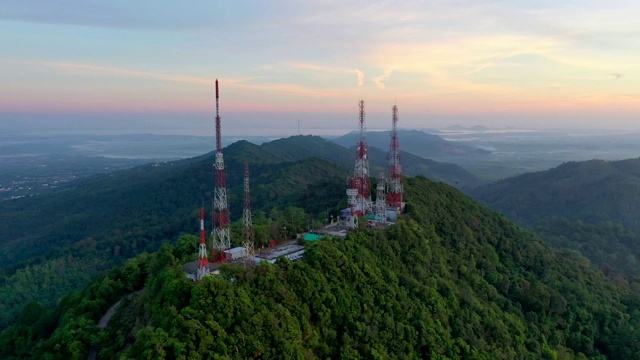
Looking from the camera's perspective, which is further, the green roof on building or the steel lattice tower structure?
the steel lattice tower structure

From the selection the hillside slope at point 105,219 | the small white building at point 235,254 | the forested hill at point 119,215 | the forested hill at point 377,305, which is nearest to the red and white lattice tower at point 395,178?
the forested hill at point 377,305

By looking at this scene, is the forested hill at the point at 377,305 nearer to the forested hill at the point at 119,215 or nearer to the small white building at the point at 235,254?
the small white building at the point at 235,254

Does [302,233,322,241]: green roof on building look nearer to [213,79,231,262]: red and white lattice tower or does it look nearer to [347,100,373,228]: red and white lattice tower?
[347,100,373,228]: red and white lattice tower

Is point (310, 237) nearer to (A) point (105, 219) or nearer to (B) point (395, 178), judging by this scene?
(B) point (395, 178)

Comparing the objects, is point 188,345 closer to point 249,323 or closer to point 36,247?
point 249,323

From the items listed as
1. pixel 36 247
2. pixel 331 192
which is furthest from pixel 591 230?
pixel 36 247

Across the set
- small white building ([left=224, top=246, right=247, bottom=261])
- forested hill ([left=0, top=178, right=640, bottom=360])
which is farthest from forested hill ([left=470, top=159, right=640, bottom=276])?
small white building ([left=224, top=246, right=247, bottom=261])

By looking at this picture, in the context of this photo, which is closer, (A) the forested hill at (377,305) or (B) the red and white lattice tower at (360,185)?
(A) the forested hill at (377,305)
